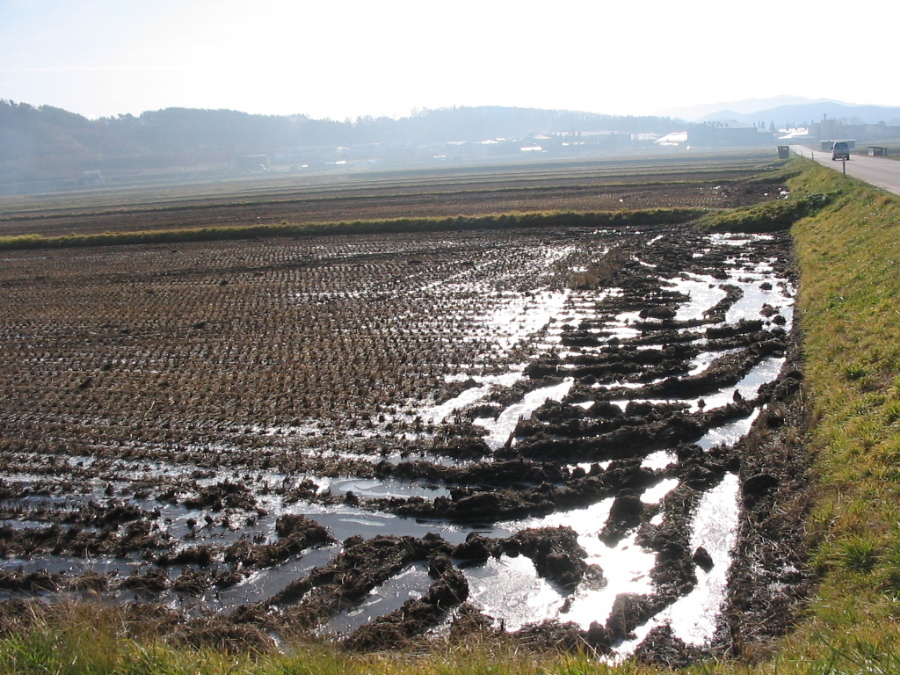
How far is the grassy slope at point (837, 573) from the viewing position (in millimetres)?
3812

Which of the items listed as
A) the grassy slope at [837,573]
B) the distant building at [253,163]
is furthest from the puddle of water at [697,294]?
the distant building at [253,163]

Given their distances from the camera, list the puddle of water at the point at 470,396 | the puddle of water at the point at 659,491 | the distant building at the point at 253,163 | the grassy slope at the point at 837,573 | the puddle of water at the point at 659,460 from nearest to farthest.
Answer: the grassy slope at the point at 837,573
the puddle of water at the point at 659,491
the puddle of water at the point at 659,460
the puddle of water at the point at 470,396
the distant building at the point at 253,163

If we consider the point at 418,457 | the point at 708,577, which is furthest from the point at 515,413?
the point at 708,577

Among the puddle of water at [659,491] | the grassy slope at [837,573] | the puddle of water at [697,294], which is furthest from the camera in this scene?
the puddle of water at [697,294]

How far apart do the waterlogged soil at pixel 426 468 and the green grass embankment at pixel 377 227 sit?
13046mm

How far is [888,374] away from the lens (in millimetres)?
7762

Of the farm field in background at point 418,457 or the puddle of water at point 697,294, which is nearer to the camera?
the farm field in background at point 418,457

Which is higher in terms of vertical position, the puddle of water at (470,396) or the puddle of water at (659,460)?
the puddle of water at (470,396)

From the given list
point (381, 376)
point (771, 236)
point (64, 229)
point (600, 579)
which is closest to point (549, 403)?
point (381, 376)

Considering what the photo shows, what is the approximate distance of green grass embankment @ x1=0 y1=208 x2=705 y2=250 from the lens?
2922cm

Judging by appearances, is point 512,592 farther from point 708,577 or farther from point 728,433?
point 728,433

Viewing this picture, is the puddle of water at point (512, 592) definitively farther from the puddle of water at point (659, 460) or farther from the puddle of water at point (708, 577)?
the puddle of water at point (659, 460)

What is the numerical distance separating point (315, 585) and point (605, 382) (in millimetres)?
6068

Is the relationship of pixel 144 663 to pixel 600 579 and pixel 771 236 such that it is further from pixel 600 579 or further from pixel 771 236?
pixel 771 236
